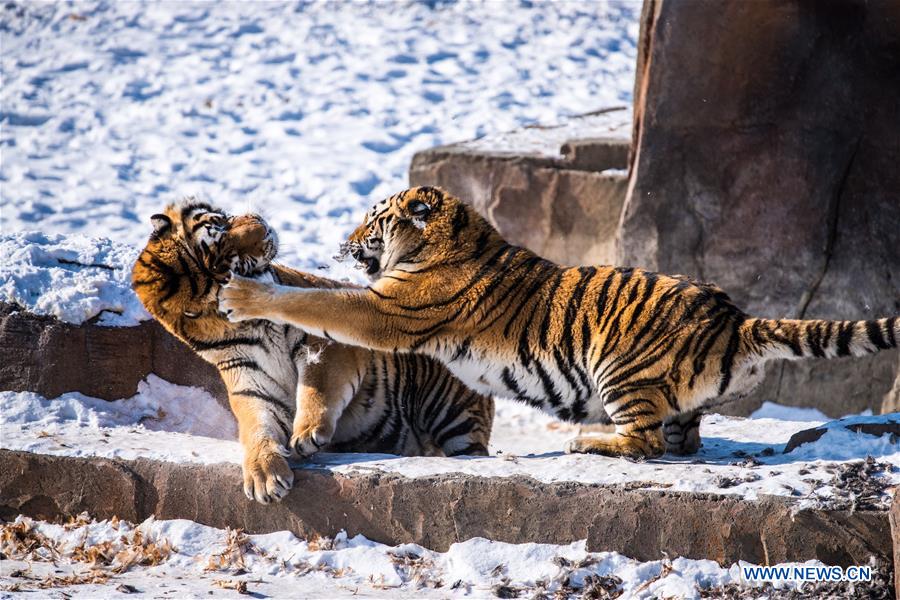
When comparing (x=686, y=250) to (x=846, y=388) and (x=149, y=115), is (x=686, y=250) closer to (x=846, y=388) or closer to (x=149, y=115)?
(x=846, y=388)

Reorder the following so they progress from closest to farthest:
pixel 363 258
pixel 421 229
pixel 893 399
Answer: pixel 421 229
pixel 363 258
pixel 893 399

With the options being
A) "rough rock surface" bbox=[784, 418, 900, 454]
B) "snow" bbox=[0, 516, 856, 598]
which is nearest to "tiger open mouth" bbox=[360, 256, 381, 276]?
"snow" bbox=[0, 516, 856, 598]

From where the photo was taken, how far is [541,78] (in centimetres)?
1102

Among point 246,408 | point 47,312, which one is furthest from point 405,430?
point 47,312

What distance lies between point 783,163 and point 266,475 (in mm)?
3747

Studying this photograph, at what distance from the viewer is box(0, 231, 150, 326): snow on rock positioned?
16.5ft

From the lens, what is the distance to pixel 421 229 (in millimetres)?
4703

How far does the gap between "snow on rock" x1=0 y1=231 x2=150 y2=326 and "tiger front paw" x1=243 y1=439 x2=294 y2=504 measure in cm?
135

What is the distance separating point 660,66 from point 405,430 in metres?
2.94

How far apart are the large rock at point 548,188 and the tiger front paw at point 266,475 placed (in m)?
4.26

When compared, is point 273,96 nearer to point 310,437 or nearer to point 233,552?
point 310,437

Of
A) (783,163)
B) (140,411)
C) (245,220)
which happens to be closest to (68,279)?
(140,411)

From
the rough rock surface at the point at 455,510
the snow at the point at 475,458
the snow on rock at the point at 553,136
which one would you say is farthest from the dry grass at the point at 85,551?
the snow on rock at the point at 553,136

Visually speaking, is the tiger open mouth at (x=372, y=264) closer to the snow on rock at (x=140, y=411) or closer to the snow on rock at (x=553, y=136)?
the snow on rock at (x=140, y=411)
